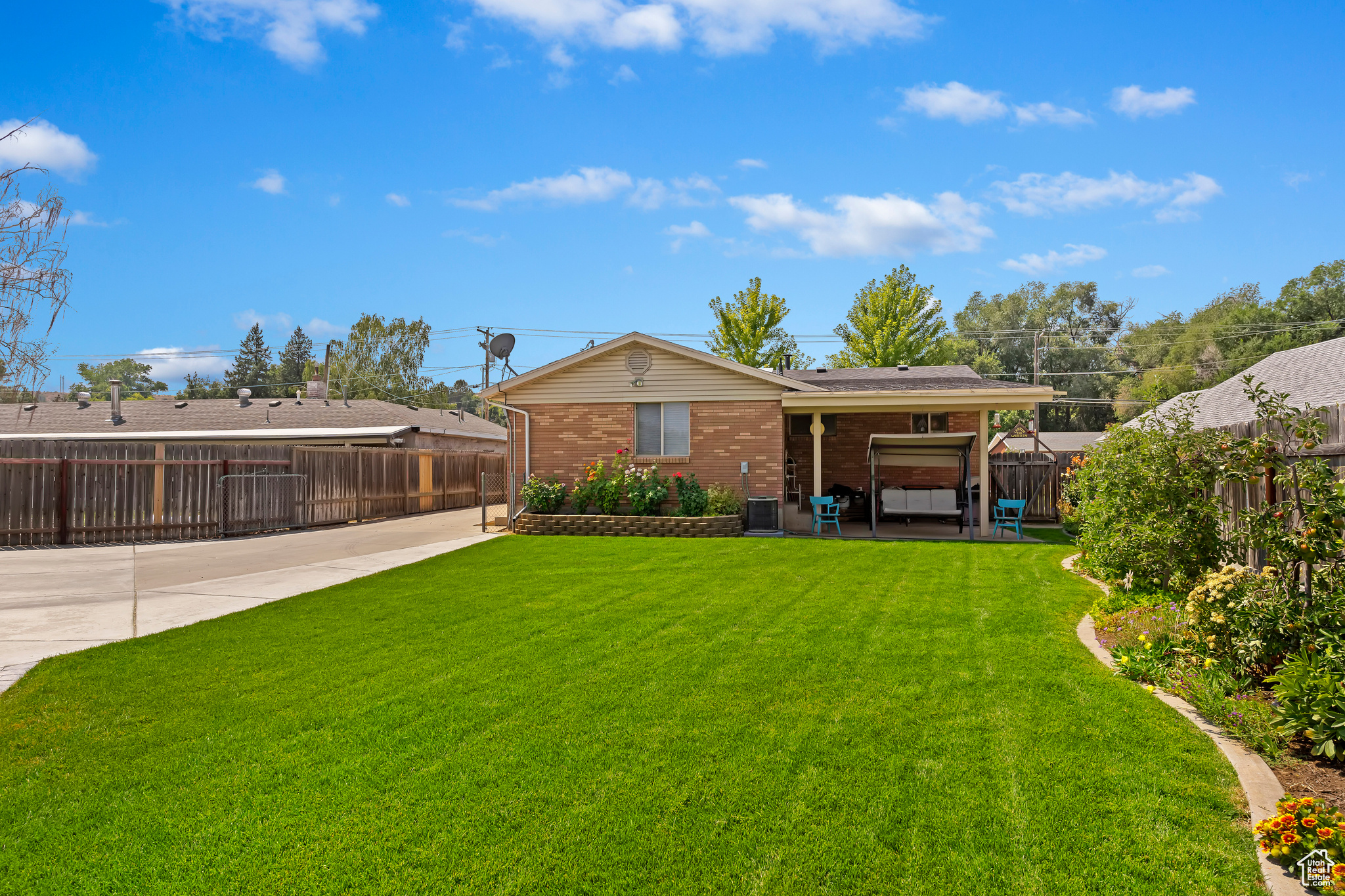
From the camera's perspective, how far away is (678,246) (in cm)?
2681

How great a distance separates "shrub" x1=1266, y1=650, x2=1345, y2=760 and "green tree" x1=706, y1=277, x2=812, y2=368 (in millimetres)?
30829

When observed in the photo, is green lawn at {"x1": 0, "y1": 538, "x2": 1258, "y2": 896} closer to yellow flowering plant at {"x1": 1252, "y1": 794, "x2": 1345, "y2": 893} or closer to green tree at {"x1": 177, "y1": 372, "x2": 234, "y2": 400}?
yellow flowering plant at {"x1": 1252, "y1": 794, "x2": 1345, "y2": 893}

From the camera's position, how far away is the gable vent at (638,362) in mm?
15797

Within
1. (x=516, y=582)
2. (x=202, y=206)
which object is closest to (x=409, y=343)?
(x=202, y=206)

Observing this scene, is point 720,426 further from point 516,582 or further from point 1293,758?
point 1293,758

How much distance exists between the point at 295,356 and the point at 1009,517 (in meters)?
78.9

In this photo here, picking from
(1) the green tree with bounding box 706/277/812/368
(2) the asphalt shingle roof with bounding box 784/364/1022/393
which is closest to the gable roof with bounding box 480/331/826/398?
(2) the asphalt shingle roof with bounding box 784/364/1022/393

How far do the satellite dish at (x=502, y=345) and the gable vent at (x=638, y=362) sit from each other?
507 cm

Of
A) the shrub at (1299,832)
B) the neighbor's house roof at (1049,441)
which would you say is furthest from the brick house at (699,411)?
the neighbor's house roof at (1049,441)

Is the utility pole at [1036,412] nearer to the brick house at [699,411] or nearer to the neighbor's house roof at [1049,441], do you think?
the neighbor's house roof at [1049,441]

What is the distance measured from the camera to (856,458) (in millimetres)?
18203

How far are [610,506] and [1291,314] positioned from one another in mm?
51620

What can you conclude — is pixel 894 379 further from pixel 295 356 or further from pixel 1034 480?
pixel 295 356

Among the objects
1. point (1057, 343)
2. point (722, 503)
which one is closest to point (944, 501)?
point (722, 503)
